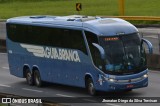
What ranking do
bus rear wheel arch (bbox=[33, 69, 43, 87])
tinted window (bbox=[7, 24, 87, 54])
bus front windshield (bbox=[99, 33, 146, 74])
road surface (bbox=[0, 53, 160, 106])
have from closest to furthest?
bus front windshield (bbox=[99, 33, 146, 74]) → road surface (bbox=[0, 53, 160, 106]) → tinted window (bbox=[7, 24, 87, 54]) → bus rear wheel arch (bbox=[33, 69, 43, 87])

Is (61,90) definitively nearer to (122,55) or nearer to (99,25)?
(99,25)

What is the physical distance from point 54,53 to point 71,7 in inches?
1858

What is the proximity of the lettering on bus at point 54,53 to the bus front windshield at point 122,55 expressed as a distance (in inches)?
79.1

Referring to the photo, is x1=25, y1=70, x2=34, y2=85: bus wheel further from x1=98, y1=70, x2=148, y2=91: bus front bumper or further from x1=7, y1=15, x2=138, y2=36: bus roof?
x1=98, y1=70, x2=148, y2=91: bus front bumper

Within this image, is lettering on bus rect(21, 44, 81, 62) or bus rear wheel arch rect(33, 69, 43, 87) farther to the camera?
bus rear wheel arch rect(33, 69, 43, 87)

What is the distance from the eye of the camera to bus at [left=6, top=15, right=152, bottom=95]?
894 inches

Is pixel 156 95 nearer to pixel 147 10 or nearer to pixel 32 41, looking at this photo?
pixel 32 41

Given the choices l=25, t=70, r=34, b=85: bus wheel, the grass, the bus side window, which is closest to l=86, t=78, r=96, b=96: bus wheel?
the bus side window

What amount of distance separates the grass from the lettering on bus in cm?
3164

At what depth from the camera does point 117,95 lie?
23875mm

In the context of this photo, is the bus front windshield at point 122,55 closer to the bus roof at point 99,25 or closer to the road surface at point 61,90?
the bus roof at point 99,25

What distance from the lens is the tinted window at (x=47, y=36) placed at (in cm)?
2453

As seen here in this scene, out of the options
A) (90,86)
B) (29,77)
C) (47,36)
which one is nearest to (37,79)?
(29,77)

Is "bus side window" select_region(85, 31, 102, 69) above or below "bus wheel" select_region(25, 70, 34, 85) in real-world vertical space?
above
